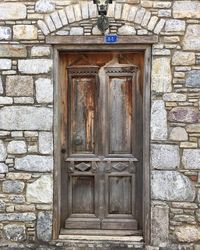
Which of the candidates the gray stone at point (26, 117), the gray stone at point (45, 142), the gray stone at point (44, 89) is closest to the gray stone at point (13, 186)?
the gray stone at point (45, 142)

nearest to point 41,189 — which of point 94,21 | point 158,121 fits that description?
point 158,121

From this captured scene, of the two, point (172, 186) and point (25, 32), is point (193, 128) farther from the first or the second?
point (25, 32)

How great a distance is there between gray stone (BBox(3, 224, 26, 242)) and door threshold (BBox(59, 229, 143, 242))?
1.38ft

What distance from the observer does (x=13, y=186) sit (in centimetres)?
407

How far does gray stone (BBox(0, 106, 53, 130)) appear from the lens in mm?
4039

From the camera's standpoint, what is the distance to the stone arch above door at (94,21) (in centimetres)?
391

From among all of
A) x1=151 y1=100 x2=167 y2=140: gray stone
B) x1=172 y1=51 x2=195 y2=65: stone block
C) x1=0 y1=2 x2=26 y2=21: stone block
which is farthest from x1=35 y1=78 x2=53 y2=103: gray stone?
x1=172 y1=51 x2=195 y2=65: stone block

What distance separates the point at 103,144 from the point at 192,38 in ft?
4.92

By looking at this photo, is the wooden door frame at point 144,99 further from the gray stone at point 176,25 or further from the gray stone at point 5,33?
the gray stone at point 5,33

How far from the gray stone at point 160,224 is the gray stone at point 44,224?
1.13 meters

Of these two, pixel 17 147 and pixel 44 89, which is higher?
pixel 44 89

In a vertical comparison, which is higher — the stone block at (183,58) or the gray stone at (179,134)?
the stone block at (183,58)

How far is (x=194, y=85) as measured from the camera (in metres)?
3.91

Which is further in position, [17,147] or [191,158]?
[17,147]
